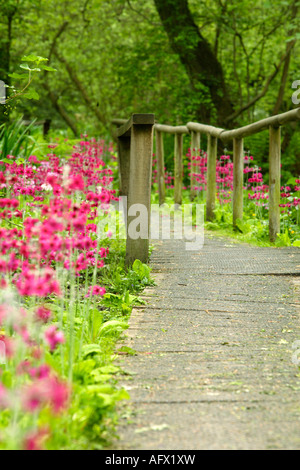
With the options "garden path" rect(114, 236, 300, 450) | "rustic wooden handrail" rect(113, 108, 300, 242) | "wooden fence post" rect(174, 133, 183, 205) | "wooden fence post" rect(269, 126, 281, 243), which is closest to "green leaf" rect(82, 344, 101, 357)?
"garden path" rect(114, 236, 300, 450)

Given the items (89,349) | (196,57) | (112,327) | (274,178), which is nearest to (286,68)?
(196,57)

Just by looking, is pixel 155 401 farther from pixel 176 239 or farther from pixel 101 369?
pixel 176 239

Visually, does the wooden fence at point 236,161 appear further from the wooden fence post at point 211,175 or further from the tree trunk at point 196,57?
the tree trunk at point 196,57

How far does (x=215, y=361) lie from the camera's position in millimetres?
3004

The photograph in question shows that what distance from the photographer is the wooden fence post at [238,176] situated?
23.5 ft

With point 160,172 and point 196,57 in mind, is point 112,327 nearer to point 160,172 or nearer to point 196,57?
point 160,172

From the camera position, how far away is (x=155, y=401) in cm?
254

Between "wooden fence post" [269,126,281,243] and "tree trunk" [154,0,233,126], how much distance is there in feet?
21.2

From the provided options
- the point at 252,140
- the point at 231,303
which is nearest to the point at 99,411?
the point at 231,303

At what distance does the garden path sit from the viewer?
2.27 meters

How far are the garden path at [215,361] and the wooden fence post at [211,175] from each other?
3.06m

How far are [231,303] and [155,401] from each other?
159cm

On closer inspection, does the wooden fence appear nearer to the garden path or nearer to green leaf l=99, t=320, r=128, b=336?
the garden path
